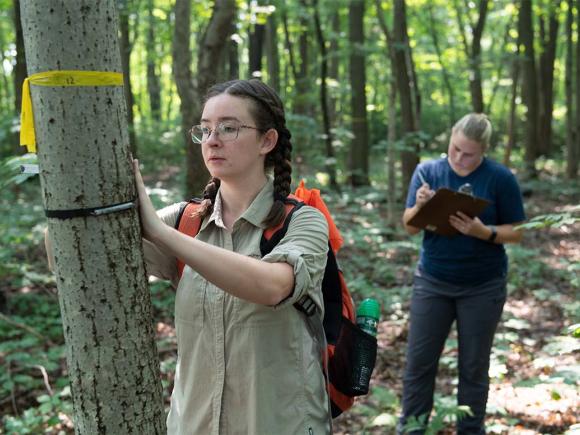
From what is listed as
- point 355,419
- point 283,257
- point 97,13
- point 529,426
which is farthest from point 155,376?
point 529,426

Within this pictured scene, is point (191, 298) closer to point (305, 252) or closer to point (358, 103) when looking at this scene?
point (305, 252)

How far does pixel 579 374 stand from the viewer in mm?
3199

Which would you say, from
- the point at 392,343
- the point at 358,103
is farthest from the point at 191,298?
the point at 358,103

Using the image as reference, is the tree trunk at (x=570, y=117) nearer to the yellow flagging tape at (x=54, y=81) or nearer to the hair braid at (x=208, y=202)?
the hair braid at (x=208, y=202)

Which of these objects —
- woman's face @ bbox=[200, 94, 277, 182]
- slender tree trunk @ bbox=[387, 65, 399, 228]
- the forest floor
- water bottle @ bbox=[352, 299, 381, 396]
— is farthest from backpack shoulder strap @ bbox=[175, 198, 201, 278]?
slender tree trunk @ bbox=[387, 65, 399, 228]

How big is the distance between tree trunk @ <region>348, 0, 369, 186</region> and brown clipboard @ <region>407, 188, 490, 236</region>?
9.98 metres

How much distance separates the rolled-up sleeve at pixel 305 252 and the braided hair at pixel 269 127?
85mm

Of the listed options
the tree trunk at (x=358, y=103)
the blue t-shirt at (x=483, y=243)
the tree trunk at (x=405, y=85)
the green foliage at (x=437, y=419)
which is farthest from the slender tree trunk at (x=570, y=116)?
the green foliage at (x=437, y=419)

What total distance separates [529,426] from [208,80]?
447cm

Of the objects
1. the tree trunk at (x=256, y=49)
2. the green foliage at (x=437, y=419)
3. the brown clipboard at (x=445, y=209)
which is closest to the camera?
the green foliage at (x=437, y=419)

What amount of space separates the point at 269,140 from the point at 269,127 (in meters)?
0.05

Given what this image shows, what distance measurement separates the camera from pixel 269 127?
195cm

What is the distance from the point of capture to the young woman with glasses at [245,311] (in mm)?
1789

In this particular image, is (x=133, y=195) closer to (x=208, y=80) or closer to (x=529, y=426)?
(x=529, y=426)
